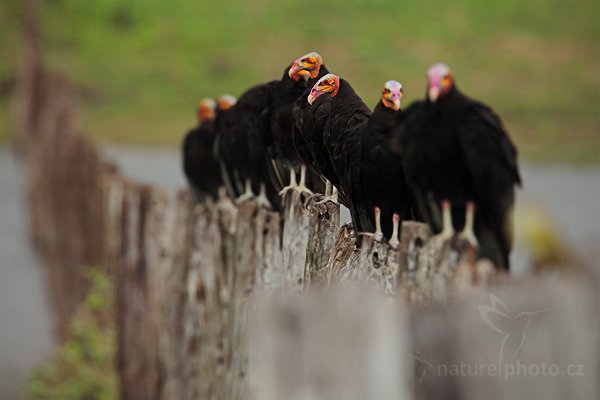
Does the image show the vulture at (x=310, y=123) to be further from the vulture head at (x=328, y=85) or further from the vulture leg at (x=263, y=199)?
the vulture leg at (x=263, y=199)

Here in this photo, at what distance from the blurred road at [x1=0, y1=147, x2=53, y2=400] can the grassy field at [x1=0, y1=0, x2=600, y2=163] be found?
982 centimetres

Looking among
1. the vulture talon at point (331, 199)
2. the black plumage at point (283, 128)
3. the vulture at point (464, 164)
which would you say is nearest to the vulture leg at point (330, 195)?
the vulture talon at point (331, 199)

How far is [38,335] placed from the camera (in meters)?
9.96

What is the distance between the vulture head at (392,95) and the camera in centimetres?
269

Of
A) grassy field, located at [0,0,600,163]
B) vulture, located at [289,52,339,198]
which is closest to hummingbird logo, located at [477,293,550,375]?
vulture, located at [289,52,339,198]

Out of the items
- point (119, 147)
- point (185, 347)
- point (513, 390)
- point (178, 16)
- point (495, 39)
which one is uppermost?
point (178, 16)

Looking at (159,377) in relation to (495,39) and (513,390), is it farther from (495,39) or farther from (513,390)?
(495,39)

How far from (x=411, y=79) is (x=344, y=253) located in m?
23.1

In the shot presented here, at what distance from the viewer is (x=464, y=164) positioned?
2.36 metres

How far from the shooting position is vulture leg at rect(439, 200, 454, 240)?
2258 mm

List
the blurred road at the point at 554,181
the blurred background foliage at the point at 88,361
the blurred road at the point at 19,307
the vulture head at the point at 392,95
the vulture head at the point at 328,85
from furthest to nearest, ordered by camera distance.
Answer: the blurred road at the point at 554,181 → the blurred road at the point at 19,307 → the blurred background foliage at the point at 88,361 → the vulture head at the point at 328,85 → the vulture head at the point at 392,95

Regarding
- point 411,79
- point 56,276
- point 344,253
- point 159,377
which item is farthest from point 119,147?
point 344,253

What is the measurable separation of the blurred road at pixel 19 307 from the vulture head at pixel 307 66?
4834 millimetres

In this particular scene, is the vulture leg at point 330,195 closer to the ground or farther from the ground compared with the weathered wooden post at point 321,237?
farther from the ground
